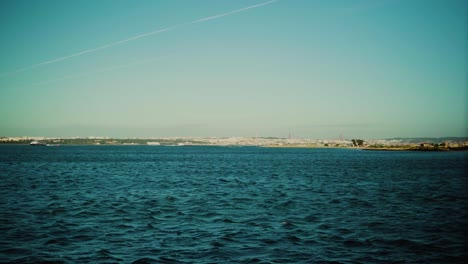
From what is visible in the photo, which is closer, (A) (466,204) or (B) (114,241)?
(B) (114,241)

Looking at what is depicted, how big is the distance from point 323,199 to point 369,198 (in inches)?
182

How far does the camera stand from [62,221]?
71.7ft

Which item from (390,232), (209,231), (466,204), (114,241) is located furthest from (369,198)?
(114,241)

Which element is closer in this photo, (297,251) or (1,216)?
(297,251)

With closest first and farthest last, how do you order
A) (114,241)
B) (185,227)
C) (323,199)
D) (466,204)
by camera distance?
(114,241) → (185,227) → (466,204) → (323,199)

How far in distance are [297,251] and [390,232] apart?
22.3ft

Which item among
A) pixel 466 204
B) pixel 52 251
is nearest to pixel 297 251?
pixel 52 251

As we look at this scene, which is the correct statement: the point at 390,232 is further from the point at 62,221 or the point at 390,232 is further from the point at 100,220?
the point at 62,221

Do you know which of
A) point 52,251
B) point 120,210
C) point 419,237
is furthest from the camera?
point 120,210

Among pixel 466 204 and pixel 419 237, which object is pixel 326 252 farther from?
pixel 466 204

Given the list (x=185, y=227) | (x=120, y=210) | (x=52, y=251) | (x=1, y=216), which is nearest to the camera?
(x=52, y=251)

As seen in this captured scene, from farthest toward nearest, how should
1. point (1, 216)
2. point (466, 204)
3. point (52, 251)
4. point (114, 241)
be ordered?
1. point (466, 204)
2. point (1, 216)
3. point (114, 241)
4. point (52, 251)

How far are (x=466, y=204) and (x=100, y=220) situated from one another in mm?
28030

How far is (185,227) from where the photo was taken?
20.2 m
